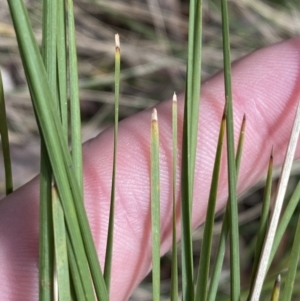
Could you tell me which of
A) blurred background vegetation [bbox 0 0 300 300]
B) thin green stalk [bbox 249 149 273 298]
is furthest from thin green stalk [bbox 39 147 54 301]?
blurred background vegetation [bbox 0 0 300 300]

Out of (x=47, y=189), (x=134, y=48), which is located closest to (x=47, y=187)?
(x=47, y=189)

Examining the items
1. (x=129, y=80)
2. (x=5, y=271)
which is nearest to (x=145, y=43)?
(x=129, y=80)

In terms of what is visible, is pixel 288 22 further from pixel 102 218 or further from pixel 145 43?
pixel 102 218

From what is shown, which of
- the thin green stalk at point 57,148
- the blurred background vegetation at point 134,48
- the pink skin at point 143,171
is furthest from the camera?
the blurred background vegetation at point 134,48

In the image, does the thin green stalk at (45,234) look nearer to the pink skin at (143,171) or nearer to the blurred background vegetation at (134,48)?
the pink skin at (143,171)

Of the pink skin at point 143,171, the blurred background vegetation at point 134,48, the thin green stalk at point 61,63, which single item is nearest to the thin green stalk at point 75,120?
the thin green stalk at point 61,63

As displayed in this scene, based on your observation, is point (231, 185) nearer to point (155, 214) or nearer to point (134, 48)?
point (155, 214)
